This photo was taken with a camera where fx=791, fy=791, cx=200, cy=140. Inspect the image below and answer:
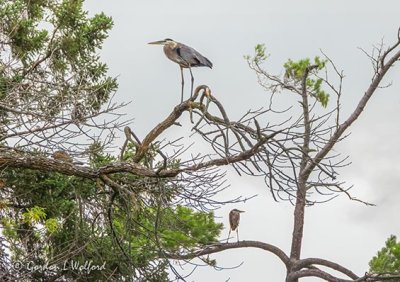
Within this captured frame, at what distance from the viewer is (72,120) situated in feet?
26.0

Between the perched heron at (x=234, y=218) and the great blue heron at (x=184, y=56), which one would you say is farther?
the perched heron at (x=234, y=218)

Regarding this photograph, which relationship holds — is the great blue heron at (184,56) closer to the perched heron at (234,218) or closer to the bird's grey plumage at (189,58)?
the bird's grey plumage at (189,58)

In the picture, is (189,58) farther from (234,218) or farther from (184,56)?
(234,218)

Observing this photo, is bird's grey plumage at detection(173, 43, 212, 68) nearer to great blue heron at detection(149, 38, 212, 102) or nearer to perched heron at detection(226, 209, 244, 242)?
great blue heron at detection(149, 38, 212, 102)

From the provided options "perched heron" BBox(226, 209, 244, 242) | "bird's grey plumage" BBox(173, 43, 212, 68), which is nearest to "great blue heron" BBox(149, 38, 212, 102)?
"bird's grey plumage" BBox(173, 43, 212, 68)

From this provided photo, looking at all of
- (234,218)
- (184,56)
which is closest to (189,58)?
(184,56)

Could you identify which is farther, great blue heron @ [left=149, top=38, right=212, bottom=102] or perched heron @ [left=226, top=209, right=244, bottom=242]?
perched heron @ [left=226, top=209, right=244, bottom=242]

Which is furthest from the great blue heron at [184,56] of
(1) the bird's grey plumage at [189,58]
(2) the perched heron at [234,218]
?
(2) the perched heron at [234,218]

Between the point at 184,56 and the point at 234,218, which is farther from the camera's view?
the point at 234,218

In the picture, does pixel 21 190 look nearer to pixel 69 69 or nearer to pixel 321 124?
pixel 69 69

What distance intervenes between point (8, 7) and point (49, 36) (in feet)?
3.87

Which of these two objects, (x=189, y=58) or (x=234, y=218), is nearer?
(x=189, y=58)

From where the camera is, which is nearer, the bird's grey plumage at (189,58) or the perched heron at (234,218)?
the bird's grey plumage at (189,58)

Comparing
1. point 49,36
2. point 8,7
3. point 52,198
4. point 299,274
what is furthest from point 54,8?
point 299,274
